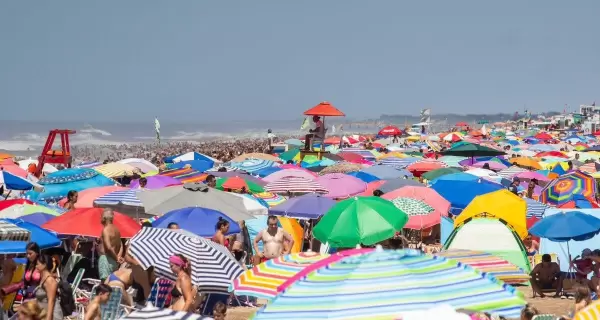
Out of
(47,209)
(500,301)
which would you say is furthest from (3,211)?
(500,301)

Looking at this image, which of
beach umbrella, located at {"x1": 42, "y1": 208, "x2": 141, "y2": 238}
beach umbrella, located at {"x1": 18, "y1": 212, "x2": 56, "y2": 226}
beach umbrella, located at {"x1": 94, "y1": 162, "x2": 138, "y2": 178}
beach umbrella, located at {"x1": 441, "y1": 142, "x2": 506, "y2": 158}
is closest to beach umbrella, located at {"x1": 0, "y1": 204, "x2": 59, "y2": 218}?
beach umbrella, located at {"x1": 18, "y1": 212, "x2": 56, "y2": 226}

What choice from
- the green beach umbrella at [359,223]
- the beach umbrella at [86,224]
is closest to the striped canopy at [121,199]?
the beach umbrella at [86,224]

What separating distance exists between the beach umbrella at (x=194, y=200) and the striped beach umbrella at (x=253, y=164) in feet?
25.3

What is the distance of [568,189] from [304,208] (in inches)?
189

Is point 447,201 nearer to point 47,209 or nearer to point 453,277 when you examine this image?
point 47,209

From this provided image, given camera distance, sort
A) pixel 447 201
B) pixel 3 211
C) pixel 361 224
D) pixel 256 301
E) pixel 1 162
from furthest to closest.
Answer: pixel 1 162
pixel 447 201
pixel 3 211
pixel 256 301
pixel 361 224

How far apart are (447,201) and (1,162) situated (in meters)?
9.91

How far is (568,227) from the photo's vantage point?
9367 mm

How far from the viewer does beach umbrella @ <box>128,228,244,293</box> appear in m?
6.77

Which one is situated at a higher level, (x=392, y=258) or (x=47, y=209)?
(x=392, y=258)

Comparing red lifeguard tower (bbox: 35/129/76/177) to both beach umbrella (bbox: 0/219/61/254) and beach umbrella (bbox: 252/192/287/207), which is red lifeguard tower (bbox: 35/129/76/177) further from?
beach umbrella (bbox: 0/219/61/254)

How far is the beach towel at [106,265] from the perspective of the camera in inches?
318

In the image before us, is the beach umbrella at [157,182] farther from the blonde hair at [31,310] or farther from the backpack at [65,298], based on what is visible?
the blonde hair at [31,310]

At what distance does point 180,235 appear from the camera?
23.2 ft
